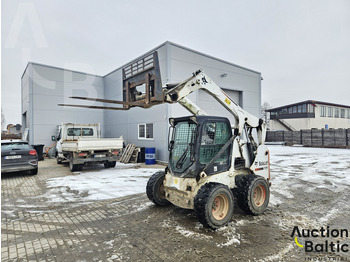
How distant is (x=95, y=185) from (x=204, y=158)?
4897 mm

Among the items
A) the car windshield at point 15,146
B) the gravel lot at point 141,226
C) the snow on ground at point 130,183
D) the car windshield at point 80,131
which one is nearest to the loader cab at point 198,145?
the gravel lot at point 141,226

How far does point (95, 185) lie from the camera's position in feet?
26.1

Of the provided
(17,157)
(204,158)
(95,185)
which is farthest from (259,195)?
(17,157)

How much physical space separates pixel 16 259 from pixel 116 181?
513cm

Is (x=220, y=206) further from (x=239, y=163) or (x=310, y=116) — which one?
(x=310, y=116)

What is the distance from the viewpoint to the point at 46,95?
1739cm

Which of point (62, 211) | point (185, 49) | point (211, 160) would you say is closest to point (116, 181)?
point (62, 211)

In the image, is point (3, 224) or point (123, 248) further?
point (3, 224)

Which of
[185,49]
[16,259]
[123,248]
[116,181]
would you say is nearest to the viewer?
[16,259]

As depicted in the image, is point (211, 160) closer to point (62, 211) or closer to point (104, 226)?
point (104, 226)

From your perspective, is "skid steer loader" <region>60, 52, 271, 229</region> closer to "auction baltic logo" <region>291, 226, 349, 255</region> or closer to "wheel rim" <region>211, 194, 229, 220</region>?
"wheel rim" <region>211, 194, 229, 220</region>

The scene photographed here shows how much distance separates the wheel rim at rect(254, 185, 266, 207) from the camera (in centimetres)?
529

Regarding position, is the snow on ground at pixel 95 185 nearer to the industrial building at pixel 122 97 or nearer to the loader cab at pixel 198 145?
the loader cab at pixel 198 145

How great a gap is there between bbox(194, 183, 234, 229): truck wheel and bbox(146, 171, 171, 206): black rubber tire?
1.54 meters
